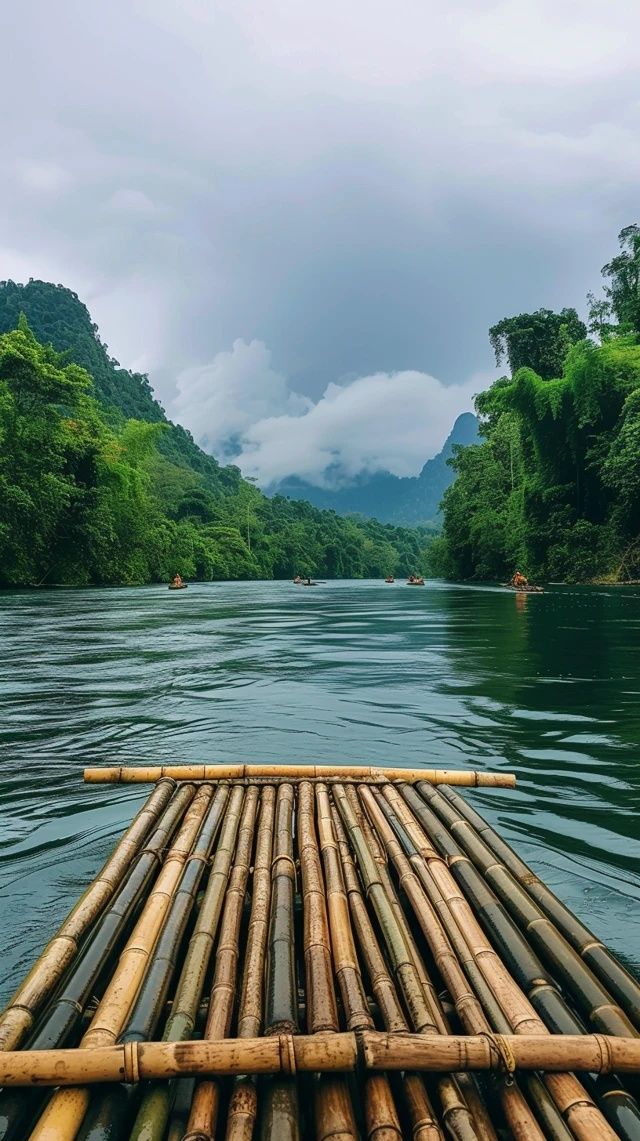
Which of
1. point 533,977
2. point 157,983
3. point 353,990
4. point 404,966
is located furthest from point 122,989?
point 533,977

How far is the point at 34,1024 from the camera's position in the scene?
6.63 feet

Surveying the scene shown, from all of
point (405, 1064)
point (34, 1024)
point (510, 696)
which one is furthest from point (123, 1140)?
point (510, 696)

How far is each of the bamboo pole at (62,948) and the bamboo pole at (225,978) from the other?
1.58ft

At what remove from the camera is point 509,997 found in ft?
6.96

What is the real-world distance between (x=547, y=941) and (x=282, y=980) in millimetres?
941

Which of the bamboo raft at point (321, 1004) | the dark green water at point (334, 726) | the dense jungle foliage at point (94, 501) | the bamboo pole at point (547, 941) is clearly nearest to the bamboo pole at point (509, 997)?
the bamboo raft at point (321, 1004)

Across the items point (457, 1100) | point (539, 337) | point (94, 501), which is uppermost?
point (539, 337)

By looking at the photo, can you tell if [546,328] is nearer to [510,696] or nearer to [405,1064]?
[510,696]

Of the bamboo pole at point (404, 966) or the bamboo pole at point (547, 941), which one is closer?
the bamboo pole at point (404, 966)

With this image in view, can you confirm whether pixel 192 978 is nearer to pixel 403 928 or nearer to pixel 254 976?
pixel 254 976

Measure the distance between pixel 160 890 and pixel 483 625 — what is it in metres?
15.0

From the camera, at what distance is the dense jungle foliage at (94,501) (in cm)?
3444

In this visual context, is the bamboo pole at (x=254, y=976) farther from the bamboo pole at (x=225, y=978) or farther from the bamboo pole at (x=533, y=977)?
the bamboo pole at (x=533, y=977)

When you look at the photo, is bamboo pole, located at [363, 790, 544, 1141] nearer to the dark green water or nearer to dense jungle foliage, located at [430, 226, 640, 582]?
the dark green water
